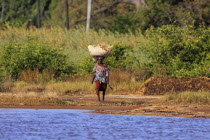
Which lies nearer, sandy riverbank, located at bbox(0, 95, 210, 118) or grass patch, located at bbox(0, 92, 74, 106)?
sandy riverbank, located at bbox(0, 95, 210, 118)

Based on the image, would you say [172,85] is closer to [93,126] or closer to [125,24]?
[93,126]

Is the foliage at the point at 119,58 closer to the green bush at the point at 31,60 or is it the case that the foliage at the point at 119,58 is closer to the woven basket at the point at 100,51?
the green bush at the point at 31,60

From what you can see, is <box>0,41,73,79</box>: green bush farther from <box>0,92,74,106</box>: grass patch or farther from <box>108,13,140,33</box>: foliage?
<box>108,13,140,33</box>: foliage

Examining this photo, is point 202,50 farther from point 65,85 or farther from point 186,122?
point 186,122

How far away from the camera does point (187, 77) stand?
20438 mm

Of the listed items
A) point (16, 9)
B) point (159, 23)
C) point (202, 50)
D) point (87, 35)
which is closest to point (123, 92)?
point (202, 50)

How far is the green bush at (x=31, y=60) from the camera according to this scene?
23000mm

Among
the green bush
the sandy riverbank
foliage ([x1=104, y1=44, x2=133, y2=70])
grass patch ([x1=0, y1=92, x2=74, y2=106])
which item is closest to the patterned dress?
the sandy riverbank

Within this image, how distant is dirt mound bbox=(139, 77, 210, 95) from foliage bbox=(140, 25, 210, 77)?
79.0 inches

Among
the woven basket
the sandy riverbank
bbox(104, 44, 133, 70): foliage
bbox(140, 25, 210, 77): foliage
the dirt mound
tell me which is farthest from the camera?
bbox(104, 44, 133, 70): foliage

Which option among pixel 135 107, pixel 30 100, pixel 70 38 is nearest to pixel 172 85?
pixel 135 107

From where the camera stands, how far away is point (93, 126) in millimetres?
12773

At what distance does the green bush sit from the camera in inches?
906

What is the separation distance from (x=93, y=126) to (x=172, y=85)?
7567 millimetres
